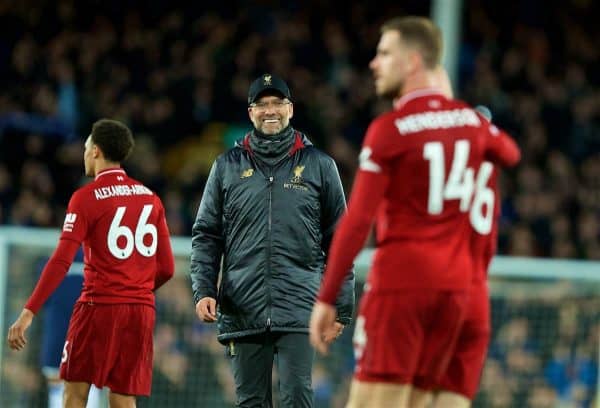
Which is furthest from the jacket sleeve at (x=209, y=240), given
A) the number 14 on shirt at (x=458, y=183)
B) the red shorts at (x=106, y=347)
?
the number 14 on shirt at (x=458, y=183)

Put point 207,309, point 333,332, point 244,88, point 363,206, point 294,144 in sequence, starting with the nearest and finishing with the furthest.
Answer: point 363,206
point 333,332
point 207,309
point 294,144
point 244,88

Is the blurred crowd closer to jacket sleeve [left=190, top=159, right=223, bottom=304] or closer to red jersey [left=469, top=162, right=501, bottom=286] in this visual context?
jacket sleeve [left=190, top=159, right=223, bottom=304]

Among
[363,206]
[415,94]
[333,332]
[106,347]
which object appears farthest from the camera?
[106,347]

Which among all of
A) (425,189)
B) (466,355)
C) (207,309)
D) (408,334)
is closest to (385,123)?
(425,189)

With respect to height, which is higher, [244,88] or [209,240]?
[244,88]

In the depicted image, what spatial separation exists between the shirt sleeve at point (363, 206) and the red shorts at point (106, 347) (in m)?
2.14

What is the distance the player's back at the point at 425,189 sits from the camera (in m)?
4.43

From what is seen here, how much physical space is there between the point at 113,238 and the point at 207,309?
55cm

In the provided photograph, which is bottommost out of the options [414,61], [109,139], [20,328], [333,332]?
[20,328]

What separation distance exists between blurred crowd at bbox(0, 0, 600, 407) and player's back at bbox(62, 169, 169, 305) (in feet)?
16.4

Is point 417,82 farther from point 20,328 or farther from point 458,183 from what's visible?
point 20,328

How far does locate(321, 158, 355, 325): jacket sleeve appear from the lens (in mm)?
6145

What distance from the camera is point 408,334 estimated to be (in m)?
4.41

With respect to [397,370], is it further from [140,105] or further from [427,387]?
[140,105]
